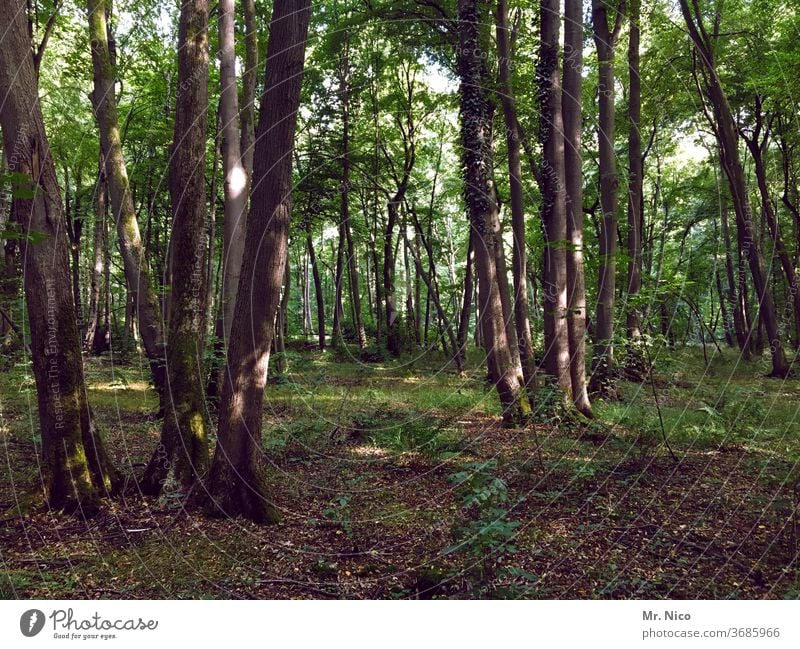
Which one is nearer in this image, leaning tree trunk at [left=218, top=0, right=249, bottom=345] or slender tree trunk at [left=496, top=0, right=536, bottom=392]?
leaning tree trunk at [left=218, top=0, right=249, bottom=345]

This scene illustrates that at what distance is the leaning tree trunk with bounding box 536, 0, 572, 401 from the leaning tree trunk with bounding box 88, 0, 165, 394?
7879mm

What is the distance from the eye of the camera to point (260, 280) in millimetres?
5488

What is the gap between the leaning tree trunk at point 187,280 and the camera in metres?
6.36

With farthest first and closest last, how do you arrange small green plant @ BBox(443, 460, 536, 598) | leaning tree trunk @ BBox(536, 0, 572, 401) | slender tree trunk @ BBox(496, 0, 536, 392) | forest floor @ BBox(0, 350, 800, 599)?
slender tree trunk @ BBox(496, 0, 536, 392), leaning tree trunk @ BBox(536, 0, 572, 401), forest floor @ BBox(0, 350, 800, 599), small green plant @ BBox(443, 460, 536, 598)

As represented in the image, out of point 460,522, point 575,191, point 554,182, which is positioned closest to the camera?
point 460,522

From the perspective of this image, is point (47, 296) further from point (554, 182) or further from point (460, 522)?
point (554, 182)

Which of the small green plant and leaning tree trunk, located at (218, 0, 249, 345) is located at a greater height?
leaning tree trunk, located at (218, 0, 249, 345)

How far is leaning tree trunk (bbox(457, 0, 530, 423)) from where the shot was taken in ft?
33.0

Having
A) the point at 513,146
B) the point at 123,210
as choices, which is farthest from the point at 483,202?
the point at 123,210

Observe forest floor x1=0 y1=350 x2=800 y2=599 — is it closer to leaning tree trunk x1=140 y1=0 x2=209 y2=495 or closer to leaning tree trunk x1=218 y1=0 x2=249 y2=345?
leaning tree trunk x1=140 y1=0 x2=209 y2=495

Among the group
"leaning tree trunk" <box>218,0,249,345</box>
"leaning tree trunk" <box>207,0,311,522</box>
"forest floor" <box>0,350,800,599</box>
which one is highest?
"leaning tree trunk" <box>218,0,249,345</box>

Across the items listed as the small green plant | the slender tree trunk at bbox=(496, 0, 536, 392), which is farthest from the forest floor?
the slender tree trunk at bbox=(496, 0, 536, 392)

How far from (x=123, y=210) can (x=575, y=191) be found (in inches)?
353

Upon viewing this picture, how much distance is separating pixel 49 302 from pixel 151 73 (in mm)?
18102
